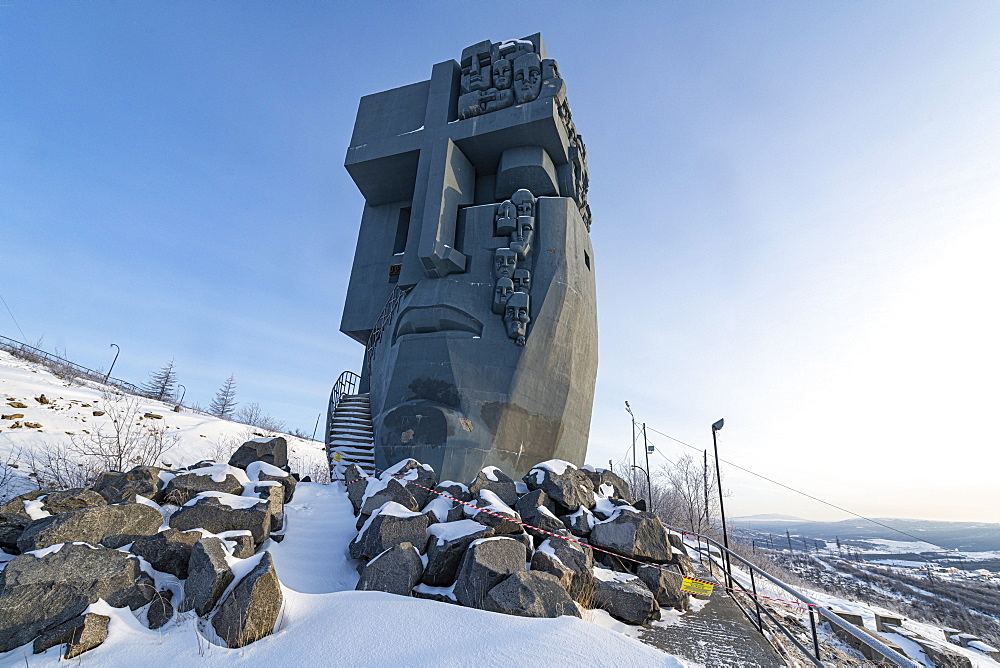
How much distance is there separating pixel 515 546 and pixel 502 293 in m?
8.94

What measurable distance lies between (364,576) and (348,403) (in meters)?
11.0

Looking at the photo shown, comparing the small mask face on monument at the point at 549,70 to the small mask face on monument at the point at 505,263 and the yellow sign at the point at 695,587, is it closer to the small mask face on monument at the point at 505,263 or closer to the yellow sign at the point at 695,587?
the small mask face on monument at the point at 505,263

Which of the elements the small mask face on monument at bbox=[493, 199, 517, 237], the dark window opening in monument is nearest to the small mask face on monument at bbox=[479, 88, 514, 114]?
the small mask face on monument at bbox=[493, 199, 517, 237]

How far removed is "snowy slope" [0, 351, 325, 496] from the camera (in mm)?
10352

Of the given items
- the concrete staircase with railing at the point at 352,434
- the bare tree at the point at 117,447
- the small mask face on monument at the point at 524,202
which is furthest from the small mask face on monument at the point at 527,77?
the bare tree at the point at 117,447

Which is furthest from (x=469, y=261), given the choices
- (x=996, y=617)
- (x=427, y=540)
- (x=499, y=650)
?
(x=996, y=617)

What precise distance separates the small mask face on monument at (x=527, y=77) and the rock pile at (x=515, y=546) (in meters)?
13.0

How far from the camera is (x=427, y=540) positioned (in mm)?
5781

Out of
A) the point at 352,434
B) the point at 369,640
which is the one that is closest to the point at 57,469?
the point at 352,434

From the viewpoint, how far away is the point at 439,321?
45.3ft

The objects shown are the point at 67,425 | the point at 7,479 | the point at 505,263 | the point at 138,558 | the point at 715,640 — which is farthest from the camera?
the point at 505,263

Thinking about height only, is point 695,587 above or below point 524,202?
below

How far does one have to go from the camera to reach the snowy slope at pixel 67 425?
1035cm

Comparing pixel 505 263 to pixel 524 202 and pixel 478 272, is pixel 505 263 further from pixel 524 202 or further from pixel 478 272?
pixel 524 202
